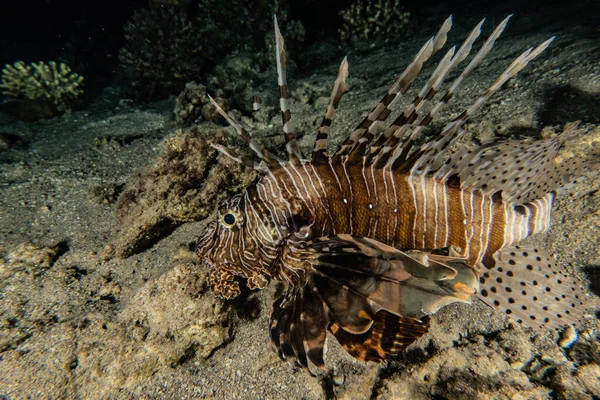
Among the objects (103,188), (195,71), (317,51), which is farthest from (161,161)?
(317,51)

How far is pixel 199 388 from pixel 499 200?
10.9 ft

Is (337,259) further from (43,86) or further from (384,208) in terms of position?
(43,86)

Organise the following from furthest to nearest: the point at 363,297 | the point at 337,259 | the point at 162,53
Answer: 1. the point at 162,53
2. the point at 337,259
3. the point at 363,297

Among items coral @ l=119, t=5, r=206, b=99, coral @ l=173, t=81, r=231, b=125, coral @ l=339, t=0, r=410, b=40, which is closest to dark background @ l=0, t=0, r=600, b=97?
coral @ l=339, t=0, r=410, b=40

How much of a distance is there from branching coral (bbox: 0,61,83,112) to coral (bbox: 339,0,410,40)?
943 cm

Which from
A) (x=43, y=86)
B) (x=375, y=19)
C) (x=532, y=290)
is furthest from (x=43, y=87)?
(x=532, y=290)

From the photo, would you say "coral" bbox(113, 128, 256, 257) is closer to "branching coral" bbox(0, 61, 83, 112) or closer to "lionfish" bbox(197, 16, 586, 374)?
"lionfish" bbox(197, 16, 586, 374)

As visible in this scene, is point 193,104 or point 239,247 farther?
point 193,104

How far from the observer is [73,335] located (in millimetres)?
3115

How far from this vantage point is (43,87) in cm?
997

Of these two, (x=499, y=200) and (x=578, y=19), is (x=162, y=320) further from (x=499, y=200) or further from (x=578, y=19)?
(x=578, y=19)

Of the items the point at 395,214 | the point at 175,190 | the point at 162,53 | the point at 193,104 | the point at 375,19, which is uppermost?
the point at 375,19

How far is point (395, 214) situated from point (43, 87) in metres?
11.9

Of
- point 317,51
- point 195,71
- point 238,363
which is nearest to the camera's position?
point 238,363
